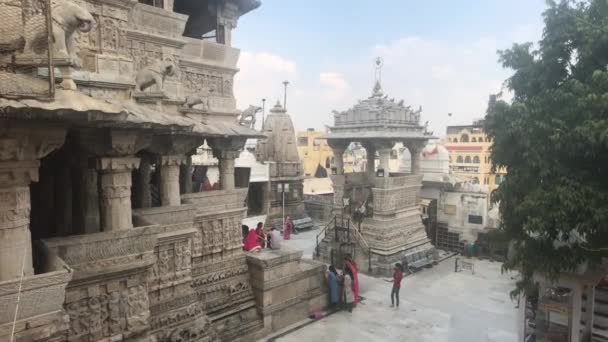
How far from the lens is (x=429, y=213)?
62.7 feet

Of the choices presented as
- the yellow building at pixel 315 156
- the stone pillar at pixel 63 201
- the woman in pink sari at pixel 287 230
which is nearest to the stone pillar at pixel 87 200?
the stone pillar at pixel 63 201

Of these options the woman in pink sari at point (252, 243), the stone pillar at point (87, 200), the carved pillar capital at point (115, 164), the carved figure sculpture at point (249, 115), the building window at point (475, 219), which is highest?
the carved figure sculpture at point (249, 115)

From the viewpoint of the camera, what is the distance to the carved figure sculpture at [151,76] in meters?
7.96

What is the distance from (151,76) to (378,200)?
1050 centimetres

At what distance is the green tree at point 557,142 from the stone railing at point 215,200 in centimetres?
640

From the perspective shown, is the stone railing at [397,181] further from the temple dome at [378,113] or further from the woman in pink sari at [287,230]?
the woman in pink sari at [287,230]

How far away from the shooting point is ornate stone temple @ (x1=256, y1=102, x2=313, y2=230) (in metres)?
23.1

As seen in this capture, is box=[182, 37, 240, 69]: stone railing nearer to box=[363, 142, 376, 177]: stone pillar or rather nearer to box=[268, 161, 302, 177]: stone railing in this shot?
box=[363, 142, 376, 177]: stone pillar

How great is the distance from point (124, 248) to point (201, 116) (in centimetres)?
567

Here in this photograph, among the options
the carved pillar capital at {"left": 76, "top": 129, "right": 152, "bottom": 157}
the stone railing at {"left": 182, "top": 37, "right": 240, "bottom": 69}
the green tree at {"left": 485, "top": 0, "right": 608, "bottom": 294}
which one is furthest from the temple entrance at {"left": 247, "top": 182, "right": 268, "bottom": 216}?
the carved pillar capital at {"left": 76, "top": 129, "right": 152, "bottom": 157}

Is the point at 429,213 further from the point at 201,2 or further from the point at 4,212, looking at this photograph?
the point at 4,212

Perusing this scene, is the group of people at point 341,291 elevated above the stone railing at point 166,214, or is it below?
below

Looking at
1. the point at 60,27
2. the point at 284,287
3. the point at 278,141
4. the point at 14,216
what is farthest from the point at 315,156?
the point at 14,216

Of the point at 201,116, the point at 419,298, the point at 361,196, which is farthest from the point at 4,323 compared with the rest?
the point at 361,196
